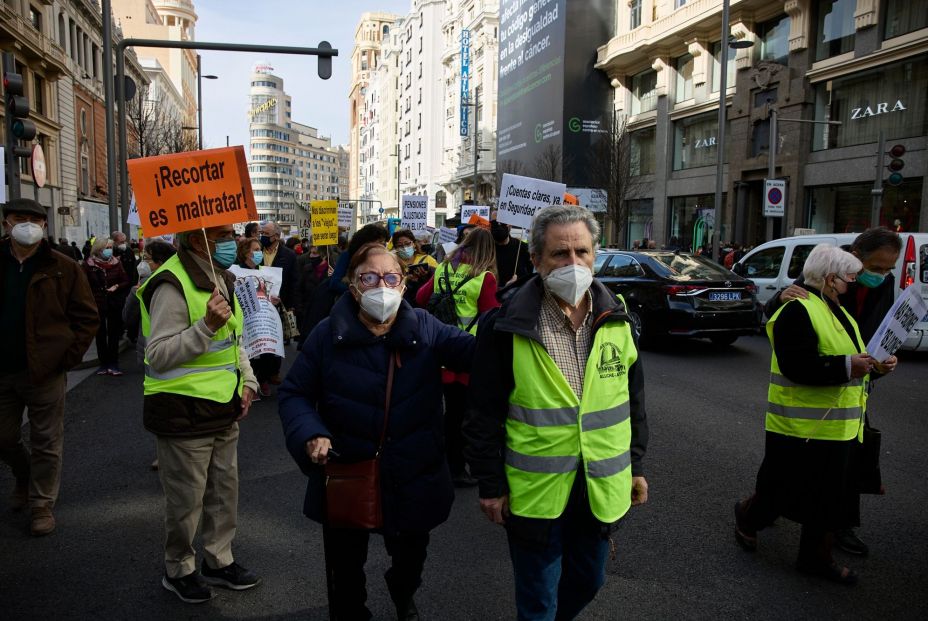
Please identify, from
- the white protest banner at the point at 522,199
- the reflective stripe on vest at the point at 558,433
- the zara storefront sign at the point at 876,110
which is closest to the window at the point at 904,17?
the zara storefront sign at the point at 876,110

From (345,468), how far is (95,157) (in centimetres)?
4760

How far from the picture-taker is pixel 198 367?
11.5 feet

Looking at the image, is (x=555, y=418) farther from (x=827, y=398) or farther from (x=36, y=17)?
(x=36, y=17)

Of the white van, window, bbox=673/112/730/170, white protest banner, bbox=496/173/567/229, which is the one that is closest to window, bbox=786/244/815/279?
the white van

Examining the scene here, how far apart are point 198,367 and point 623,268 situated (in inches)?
383

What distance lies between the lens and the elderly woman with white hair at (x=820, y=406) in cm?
361

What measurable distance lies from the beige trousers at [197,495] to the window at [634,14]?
37.7 metres

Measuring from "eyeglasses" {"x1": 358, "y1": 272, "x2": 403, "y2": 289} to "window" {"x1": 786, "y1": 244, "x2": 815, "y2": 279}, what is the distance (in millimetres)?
10944

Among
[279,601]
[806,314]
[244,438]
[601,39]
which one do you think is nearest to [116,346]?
[244,438]

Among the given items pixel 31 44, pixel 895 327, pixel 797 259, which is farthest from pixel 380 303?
pixel 31 44

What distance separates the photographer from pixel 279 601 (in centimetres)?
356

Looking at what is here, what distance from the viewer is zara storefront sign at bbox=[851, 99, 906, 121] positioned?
69.8 ft

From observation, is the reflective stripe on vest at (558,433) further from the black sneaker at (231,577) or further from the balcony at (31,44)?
the balcony at (31,44)

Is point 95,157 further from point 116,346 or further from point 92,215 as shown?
point 116,346
